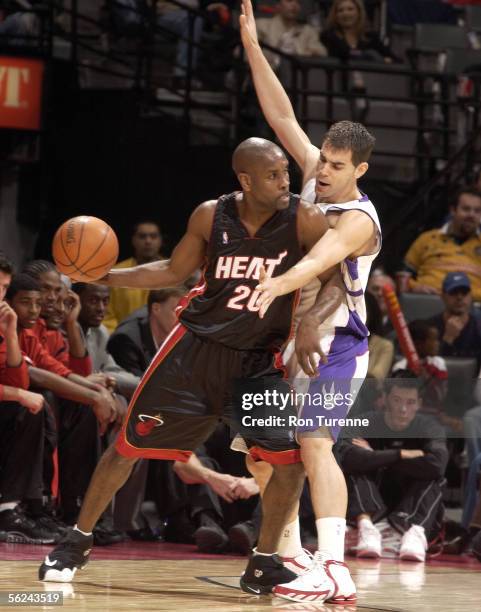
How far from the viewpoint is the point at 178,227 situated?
10.8 metres

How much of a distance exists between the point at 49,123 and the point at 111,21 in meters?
1.60

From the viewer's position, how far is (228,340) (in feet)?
16.1

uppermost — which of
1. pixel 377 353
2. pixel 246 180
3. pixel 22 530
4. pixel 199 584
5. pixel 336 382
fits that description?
pixel 246 180

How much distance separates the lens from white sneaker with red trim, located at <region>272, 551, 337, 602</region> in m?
4.64

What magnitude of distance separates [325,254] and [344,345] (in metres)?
0.43

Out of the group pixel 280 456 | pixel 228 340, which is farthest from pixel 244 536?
pixel 228 340

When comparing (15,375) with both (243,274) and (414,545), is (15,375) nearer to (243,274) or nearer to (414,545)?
(243,274)

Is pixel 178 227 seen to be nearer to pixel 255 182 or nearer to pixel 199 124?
pixel 199 124

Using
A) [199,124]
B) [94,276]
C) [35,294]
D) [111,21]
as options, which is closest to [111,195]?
[199,124]

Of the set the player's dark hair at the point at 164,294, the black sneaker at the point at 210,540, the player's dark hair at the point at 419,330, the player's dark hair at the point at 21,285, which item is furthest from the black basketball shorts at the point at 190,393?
the player's dark hair at the point at 419,330

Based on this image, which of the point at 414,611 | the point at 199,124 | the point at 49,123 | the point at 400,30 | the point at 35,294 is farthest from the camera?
the point at 400,30

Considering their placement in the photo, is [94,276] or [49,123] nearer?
[94,276]

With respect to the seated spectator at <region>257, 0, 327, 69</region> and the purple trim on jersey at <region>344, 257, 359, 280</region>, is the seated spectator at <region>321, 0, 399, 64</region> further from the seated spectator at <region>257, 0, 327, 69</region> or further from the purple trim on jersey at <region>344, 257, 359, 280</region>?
the purple trim on jersey at <region>344, 257, 359, 280</region>

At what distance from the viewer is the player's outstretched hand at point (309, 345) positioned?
475 centimetres
